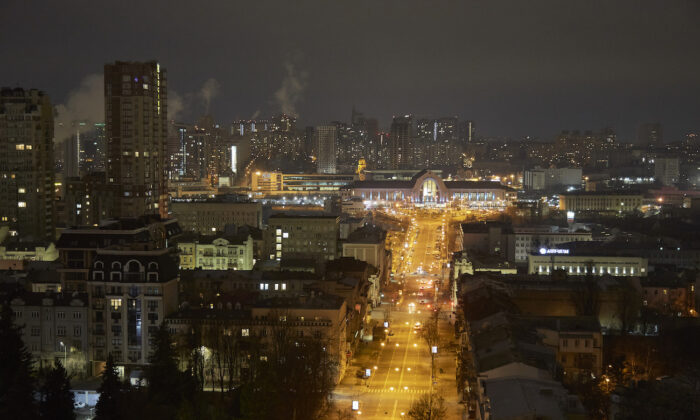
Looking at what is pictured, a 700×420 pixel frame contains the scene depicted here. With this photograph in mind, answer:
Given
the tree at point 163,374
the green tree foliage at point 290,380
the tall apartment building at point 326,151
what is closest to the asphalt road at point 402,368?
the green tree foliage at point 290,380

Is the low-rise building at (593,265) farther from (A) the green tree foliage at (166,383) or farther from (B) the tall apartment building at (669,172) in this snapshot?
(B) the tall apartment building at (669,172)

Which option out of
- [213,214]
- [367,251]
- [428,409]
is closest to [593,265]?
[367,251]

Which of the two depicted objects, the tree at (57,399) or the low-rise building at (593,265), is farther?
the low-rise building at (593,265)

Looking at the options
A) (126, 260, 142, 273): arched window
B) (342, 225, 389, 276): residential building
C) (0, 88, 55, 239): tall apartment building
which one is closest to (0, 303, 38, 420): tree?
(126, 260, 142, 273): arched window

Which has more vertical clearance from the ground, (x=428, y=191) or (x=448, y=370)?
(x=428, y=191)

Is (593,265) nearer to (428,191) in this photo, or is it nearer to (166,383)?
(166,383)

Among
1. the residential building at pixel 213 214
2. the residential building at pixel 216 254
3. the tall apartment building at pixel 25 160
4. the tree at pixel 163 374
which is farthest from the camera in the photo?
the residential building at pixel 213 214

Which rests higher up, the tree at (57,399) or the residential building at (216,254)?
the residential building at (216,254)

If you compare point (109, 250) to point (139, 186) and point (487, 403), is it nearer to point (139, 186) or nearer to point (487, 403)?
point (487, 403)
